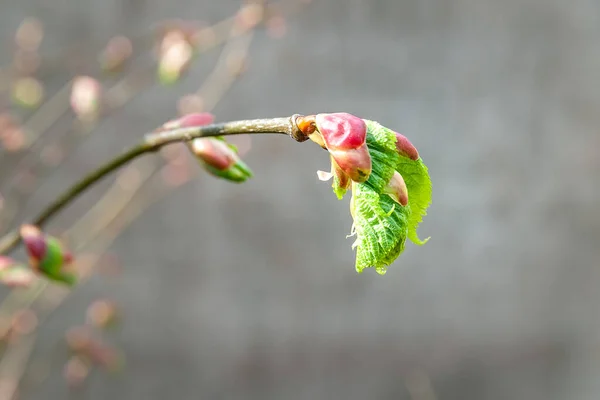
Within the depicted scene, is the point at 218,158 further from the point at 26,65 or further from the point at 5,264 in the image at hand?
the point at 26,65

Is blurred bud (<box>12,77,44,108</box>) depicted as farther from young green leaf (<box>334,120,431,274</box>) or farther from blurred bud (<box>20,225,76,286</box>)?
young green leaf (<box>334,120,431,274</box>)

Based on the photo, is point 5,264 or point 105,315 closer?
point 5,264

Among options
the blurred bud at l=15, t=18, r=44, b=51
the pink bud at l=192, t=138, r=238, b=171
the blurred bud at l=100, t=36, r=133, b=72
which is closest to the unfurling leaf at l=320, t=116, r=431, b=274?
the pink bud at l=192, t=138, r=238, b=171

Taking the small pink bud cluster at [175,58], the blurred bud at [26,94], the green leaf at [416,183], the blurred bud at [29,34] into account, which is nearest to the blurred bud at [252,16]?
the small pink bud cluster at [175,58]

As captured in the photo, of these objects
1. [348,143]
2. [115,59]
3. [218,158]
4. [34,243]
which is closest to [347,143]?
[348,143]

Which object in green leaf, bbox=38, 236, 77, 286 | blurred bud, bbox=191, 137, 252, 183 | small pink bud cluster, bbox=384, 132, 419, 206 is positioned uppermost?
small pink bud cluster, bbox=384, 132, 419, 206

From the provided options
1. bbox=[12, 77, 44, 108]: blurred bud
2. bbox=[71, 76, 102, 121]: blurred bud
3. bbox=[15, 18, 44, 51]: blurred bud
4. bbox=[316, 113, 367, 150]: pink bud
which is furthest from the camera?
bbox=[15, 18, 44, 51]: blurred bud

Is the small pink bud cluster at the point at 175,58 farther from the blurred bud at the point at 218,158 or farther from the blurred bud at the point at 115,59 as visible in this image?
the blurred bud at the point at 218,158
